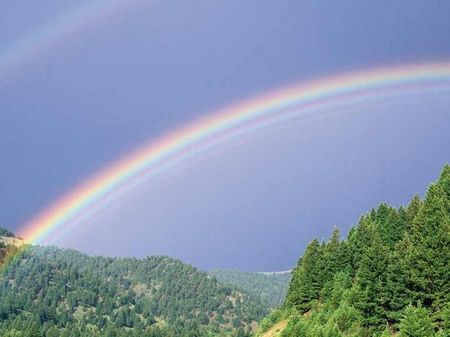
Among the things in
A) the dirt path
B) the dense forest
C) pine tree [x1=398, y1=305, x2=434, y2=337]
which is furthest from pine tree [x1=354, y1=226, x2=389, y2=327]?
the dirt path

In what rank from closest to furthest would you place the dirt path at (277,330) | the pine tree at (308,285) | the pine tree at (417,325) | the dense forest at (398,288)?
the pine tree at (417,325) → the dense forest at (398,288) → the dirt path at (277,330) → the pine tree at (308,285)

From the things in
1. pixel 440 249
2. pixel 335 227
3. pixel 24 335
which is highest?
pixel 335 227

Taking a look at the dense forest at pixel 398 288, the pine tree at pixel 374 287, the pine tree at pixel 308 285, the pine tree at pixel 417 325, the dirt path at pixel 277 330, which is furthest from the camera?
the pine tree at pixel 308 285

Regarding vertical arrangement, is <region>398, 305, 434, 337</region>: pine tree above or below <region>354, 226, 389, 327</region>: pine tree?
below

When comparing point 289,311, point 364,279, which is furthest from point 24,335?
point 364,279

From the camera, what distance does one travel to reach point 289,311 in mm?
90688

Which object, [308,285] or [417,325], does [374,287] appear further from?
[308,285]

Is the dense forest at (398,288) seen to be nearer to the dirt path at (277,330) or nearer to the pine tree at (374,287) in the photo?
the pine tree at (374,287)

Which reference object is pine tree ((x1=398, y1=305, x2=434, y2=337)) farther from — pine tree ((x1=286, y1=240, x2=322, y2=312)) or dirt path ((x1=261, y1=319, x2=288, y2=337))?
pine tree ((x1=286, y1=240, x2=322, y2=312))

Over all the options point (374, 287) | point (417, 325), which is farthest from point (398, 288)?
point (417, 325)

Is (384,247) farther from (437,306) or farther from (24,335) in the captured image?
(24,335)

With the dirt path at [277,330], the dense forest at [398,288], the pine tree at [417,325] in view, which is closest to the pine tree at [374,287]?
the dense forest at [398,288]

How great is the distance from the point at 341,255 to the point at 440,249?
2794 cm

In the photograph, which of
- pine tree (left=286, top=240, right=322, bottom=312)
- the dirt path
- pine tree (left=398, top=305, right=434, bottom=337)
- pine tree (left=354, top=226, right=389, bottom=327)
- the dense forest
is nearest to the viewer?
pine tree (left=398, top=305, right=434, bottom=337)
